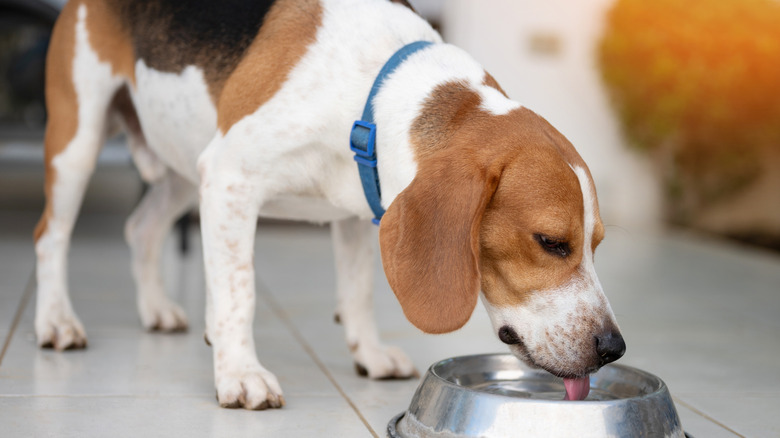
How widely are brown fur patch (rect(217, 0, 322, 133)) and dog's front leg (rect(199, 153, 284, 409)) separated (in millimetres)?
168

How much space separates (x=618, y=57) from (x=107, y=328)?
504 cm

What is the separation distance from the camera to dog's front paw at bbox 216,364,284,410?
241 centimetres

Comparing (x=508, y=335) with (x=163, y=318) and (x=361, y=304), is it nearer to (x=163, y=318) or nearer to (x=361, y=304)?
(x=361, y=304)

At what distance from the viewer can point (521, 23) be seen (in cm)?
741

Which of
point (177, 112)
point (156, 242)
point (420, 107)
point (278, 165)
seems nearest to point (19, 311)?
point (156, 242)

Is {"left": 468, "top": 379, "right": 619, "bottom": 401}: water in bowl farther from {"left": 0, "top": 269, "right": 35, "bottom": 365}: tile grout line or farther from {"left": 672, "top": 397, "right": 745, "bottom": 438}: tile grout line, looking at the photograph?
{"left": 0, "top": 269, "right": 35, "bottom": 365}: tile grout line

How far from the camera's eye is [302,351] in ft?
10.5

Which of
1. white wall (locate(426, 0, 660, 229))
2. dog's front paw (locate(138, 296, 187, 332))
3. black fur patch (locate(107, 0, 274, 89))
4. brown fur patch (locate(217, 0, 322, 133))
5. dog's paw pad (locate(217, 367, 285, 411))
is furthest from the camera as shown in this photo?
white wall (locate(426, 0, 660, 229))

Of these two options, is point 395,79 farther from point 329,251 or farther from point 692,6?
point 692,6

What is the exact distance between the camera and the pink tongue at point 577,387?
7.09 ft

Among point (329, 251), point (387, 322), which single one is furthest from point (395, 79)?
point (329, 251)

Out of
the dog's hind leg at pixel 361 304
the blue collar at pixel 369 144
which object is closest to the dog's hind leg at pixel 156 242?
the dog's hind leg at pixel 361 304

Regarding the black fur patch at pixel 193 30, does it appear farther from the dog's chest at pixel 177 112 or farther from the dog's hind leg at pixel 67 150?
the dog's hind leg at pixel 67 150

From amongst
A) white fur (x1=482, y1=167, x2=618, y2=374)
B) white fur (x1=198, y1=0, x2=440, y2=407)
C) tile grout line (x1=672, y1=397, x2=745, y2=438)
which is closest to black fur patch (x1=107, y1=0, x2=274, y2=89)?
white fur (x1=198, y1=0, x2=440, y2=407)
